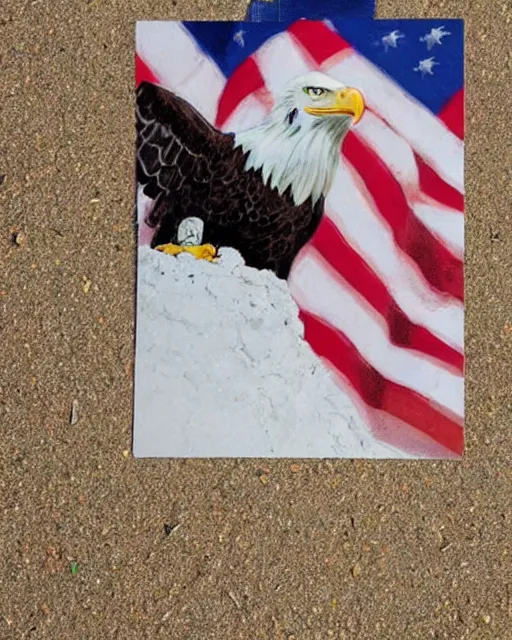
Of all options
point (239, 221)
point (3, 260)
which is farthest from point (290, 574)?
point (3, 260)

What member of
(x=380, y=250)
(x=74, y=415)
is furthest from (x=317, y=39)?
(x=74, y=415)

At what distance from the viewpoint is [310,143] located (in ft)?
3.09

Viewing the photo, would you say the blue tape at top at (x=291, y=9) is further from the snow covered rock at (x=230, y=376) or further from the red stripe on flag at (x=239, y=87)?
the snow covered rock at (x=230, y=376)

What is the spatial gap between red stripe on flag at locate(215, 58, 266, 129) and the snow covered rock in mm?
210

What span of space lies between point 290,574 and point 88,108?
2.41ft

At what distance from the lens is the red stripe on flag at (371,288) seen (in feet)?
3.07

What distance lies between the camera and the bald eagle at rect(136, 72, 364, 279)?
94 centimetres

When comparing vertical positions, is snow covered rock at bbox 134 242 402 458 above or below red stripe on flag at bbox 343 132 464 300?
below

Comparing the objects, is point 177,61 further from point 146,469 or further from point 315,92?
point 146,469

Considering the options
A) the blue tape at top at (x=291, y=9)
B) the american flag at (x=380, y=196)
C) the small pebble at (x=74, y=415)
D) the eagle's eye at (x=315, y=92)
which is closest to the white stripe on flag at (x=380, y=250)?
the american flag at (x=380, y=196)

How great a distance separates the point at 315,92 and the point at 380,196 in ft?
0.59

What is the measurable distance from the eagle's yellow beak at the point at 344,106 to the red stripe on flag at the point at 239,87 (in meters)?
0.09

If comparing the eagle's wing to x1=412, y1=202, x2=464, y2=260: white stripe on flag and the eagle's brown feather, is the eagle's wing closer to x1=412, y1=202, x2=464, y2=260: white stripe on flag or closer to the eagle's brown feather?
the eagle's brown feather

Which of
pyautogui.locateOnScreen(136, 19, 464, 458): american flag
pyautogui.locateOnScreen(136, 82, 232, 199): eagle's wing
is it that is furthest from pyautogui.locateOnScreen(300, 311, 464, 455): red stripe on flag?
pyautogui.locateOnScreen(136, 82, 232, 199): eagle's wing
